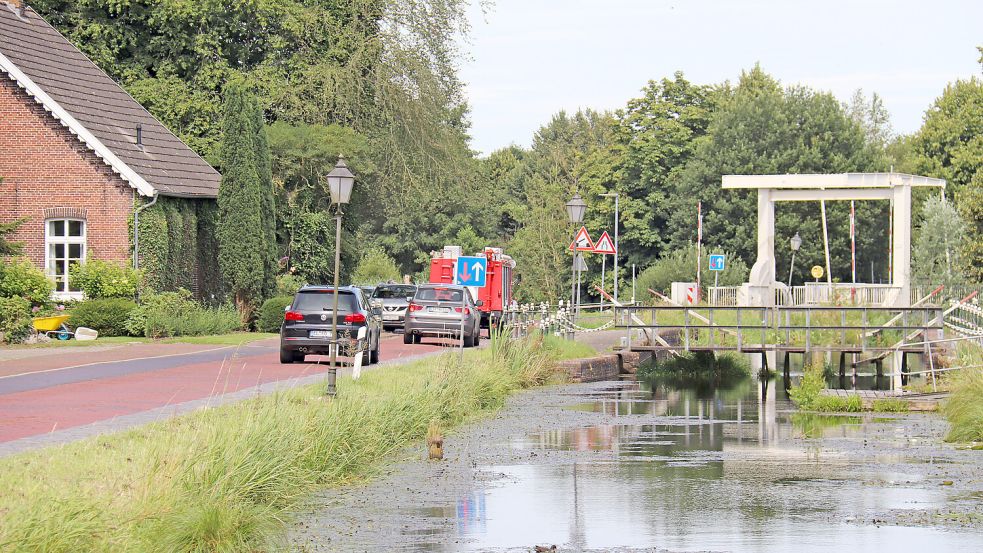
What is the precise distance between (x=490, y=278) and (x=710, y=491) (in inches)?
1371

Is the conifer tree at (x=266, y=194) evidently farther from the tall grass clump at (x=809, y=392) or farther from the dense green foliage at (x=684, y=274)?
the dense green foliage at (x=684, y=274)

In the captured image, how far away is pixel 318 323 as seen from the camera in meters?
29.7

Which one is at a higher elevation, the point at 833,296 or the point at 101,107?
the point at 101,107

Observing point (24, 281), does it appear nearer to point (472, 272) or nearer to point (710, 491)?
point (472, 272)

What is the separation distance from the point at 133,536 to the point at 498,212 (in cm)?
10628

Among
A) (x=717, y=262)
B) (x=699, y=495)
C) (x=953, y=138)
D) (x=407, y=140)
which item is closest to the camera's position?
(x=699, y=495)

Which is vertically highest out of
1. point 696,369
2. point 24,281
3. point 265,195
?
point 265,195

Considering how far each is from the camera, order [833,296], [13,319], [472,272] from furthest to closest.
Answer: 1. [833,296]
2. [13,319]
3. [472,272]

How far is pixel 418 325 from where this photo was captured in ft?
130

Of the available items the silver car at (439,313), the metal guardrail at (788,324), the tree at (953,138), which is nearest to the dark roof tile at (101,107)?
the silver car at (439,313)

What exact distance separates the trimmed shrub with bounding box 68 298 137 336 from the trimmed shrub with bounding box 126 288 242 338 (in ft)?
0.75

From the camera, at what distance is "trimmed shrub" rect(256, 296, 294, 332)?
42.5m

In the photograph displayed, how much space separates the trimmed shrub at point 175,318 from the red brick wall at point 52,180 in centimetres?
184

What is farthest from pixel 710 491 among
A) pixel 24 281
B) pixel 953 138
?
pixel 953 138
